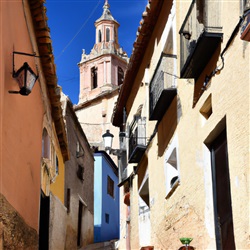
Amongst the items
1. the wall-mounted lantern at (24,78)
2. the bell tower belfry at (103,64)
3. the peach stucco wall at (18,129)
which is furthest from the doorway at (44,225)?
the bell tower belfry at (103,64)

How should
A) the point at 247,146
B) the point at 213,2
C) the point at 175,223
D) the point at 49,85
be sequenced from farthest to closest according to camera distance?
1. the point at 49,85
2. the point at 175,223
3. the point at 213,2
4. the point at 247,146

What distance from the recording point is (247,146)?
623 cm

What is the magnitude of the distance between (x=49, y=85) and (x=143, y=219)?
4163 mm

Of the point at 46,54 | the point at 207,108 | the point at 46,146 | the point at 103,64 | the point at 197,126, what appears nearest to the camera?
the point at 207,108

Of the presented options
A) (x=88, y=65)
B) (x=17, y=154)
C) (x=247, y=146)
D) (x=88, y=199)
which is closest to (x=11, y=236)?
(x=17, y=154)

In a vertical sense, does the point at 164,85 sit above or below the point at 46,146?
above

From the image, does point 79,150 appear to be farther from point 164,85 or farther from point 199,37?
point 199,37

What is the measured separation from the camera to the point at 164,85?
10078mm

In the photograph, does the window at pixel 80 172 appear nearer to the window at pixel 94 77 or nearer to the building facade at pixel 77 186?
the building facade at pixel 77 186

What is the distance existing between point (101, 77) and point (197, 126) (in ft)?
119

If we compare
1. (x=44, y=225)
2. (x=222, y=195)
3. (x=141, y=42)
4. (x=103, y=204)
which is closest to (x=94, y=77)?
(x=103, y=204)

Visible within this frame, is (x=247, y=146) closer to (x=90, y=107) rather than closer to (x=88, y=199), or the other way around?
(x=88, y=199)

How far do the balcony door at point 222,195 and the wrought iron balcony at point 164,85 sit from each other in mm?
2232

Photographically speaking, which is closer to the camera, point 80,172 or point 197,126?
point 197,126
